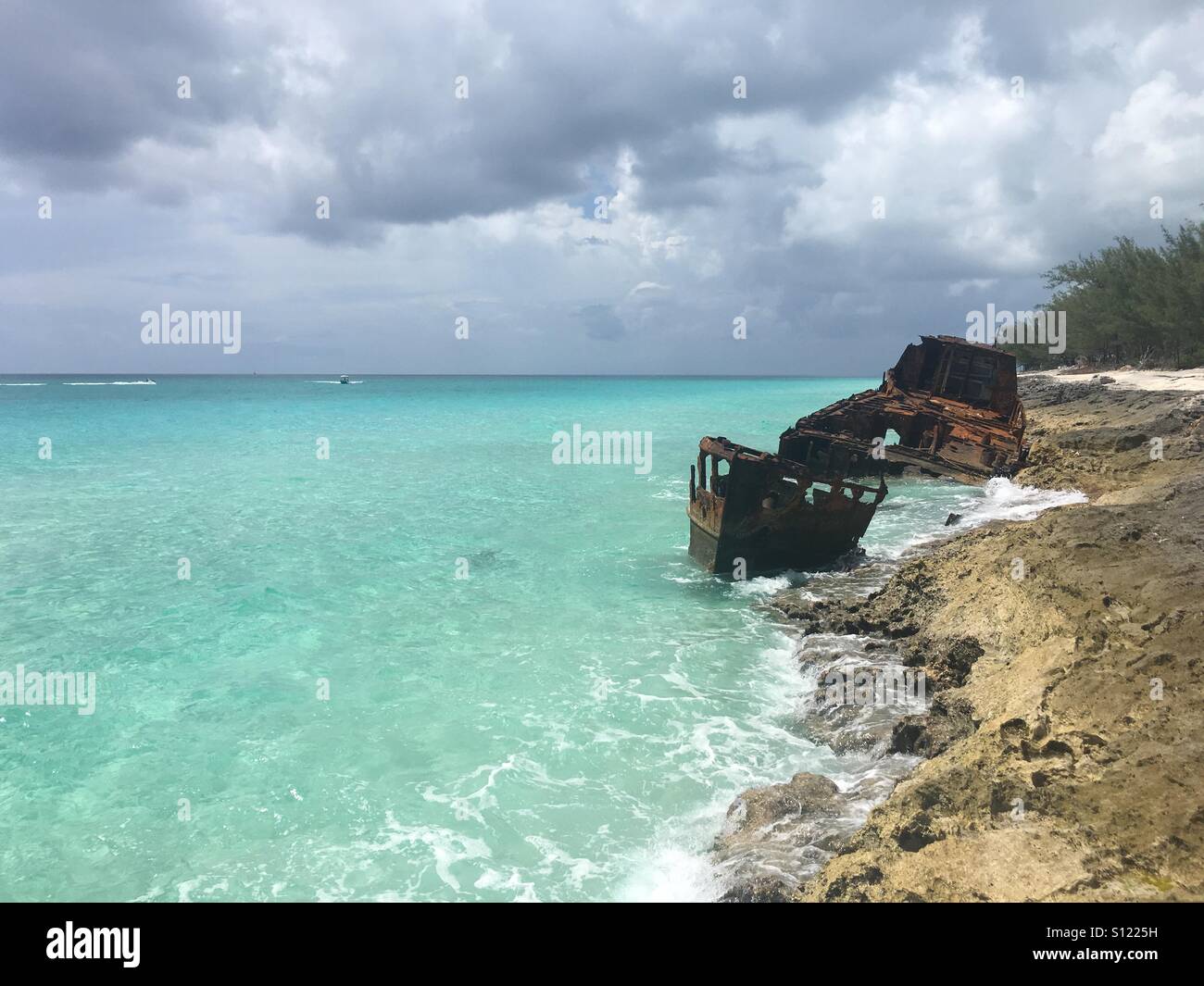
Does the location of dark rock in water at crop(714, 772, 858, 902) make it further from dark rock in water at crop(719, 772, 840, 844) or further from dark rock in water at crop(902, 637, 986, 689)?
dark rock in water at crop(902, 637, 986, 689)

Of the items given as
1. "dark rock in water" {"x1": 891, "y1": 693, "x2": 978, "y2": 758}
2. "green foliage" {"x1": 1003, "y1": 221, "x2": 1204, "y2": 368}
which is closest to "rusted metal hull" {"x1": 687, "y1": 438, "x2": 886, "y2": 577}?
"dark rock in water" {"x1": 891, "y1": 693, "x2": 978, "y2": 758}

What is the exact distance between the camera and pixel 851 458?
18.9 meters

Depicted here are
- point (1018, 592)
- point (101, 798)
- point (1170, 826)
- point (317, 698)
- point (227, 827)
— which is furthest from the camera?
point (317, 698)

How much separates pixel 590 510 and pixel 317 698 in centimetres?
1288

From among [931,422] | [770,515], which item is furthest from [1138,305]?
[770,515]

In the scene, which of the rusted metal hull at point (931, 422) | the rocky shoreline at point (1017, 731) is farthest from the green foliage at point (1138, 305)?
the rocky shoreline at point (1017, 731)

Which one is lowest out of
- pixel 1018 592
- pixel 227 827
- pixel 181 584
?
pixel 227 827

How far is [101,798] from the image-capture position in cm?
721

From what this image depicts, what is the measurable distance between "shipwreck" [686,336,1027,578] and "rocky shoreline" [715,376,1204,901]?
6.95 feet

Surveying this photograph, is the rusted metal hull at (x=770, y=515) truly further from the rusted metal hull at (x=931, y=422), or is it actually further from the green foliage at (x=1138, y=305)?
the green foliage at (x=1138, y=305)

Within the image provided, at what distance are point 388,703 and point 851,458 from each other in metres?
14.1

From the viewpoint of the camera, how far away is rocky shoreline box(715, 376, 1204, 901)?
404 cm
